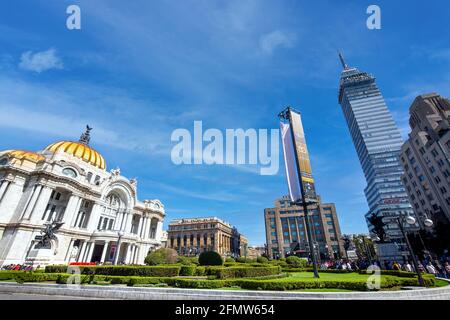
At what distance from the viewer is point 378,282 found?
10953 mm

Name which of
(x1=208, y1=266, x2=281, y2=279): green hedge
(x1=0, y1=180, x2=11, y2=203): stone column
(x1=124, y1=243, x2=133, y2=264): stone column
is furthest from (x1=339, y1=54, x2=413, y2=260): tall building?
(x1=0, y1=180, x2=11, y2=203): stone column

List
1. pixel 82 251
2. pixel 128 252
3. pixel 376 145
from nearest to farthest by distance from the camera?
pixel 82 251 → pixel 128 252 → pixel 376 145

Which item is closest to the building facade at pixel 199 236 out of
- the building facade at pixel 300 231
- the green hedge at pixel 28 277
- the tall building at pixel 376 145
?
the building facade at pixel 300 231

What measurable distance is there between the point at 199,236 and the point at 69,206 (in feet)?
167

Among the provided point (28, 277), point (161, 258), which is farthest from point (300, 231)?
point (28, 277)

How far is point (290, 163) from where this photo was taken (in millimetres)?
19938

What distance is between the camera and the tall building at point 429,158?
44.3 m

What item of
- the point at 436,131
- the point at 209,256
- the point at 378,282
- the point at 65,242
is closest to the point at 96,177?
the point at 65,242

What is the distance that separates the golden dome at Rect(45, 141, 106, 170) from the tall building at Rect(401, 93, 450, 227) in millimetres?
76659

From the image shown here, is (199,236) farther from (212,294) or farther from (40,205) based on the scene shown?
(212,294)

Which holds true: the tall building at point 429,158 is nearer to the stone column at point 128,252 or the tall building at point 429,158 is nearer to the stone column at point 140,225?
the stone column at point 128,252

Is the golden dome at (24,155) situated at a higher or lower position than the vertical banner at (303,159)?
higher

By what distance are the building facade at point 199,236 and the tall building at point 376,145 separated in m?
61.9
